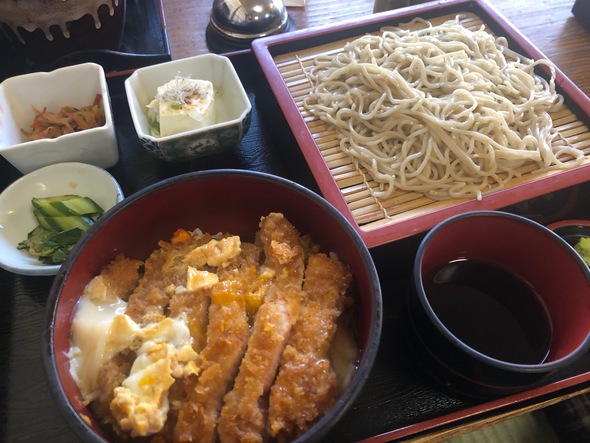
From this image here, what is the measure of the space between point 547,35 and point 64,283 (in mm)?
2315

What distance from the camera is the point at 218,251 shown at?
1105 mm

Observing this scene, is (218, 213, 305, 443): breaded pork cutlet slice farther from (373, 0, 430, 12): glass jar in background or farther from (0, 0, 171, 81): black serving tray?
(373, 0, 430, 12): glass jar in background

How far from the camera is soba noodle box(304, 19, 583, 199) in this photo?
1522mm

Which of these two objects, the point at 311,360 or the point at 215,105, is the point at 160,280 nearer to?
the point at 311,360

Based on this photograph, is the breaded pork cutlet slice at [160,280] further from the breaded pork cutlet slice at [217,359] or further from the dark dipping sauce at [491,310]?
the dark dipping sauce at [491,310]

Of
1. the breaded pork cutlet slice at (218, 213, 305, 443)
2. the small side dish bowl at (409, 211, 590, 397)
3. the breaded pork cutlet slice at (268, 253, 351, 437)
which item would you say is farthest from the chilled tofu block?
the small side dish bowl at (409, 211, 590, 397)

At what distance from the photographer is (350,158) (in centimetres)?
158

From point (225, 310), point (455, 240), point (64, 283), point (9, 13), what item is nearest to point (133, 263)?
point (64, 283)

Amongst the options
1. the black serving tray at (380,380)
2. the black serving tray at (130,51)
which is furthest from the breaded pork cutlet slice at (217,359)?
the black serving tray at (130,51)

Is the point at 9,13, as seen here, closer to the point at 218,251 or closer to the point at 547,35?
the point at 218,251

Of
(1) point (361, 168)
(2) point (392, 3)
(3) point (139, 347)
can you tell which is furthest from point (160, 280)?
(2) point (392, 3)

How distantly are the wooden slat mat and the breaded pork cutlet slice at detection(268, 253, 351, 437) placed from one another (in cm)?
32

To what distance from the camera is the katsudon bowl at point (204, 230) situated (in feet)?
2.82

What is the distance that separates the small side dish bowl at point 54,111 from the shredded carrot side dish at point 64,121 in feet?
0.13
